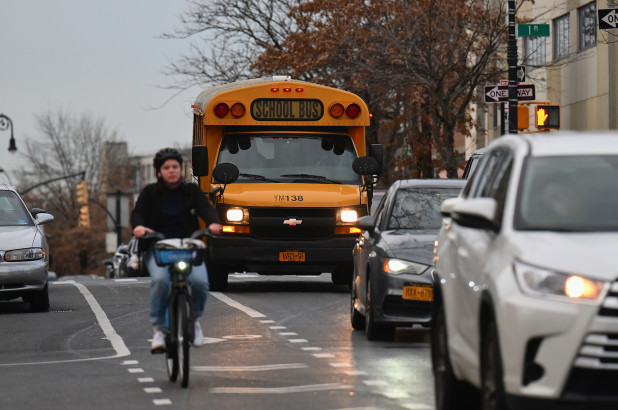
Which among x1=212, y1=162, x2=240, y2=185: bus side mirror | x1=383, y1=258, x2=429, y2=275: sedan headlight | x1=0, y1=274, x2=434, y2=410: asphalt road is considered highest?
x1=212, y1=162, x2=240, y2=185: bus side mirror

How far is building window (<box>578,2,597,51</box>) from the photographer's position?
39.2 meters

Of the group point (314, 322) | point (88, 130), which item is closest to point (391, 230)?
point (314, 322)

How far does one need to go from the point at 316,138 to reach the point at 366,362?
9324mm

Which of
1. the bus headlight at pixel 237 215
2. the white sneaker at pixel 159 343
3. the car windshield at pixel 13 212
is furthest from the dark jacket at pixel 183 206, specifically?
the bus headlight at pixel 237 215

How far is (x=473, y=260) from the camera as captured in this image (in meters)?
7.93

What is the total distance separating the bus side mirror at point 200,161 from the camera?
66.7 feet

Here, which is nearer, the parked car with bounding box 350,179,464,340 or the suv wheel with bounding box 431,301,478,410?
the suv wheel with bounding box 431,301,478,410

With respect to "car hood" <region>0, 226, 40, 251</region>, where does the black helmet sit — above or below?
above

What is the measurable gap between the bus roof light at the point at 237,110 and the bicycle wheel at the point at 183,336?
10265 millimetres

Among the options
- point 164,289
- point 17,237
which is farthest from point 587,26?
point 164,289

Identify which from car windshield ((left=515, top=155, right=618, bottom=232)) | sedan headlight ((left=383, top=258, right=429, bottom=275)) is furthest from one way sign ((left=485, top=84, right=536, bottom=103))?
car windshield ((left=515, top=155, right=618, bottom=232))

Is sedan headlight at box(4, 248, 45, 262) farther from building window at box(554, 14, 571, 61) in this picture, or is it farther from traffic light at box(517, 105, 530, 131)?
building window at box(554, 14, 571, 61)

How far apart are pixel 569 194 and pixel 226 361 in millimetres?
5577

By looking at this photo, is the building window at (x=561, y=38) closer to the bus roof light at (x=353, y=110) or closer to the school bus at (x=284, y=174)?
→ the bus roof light at (x=353, y=110)
